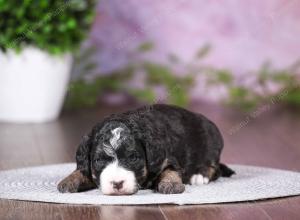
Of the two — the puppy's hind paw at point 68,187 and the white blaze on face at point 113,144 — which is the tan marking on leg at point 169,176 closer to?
the white blaze on face at point 113,144

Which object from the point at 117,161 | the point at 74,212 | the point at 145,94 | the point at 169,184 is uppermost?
the point at 145,94

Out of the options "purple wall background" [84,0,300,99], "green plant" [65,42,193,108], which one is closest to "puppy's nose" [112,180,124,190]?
"green plant" [65,42,193,108]

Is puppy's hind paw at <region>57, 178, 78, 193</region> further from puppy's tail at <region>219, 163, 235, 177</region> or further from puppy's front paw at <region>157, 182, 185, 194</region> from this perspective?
puppy's tail at <region>219, 163, 235, 177</region>

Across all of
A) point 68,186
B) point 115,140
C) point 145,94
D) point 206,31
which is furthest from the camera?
point 206,31

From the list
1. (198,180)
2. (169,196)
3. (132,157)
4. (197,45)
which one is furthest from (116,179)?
(197,45)

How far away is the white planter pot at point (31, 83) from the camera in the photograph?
25.1 ft

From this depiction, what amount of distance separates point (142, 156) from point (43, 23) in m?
3.56

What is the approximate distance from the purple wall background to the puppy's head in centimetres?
507

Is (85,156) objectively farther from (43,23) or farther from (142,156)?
(43,23)

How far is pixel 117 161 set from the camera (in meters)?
4.11

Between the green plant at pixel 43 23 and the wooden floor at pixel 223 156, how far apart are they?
0.74 metres

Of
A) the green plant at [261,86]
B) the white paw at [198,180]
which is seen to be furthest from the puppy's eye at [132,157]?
the green plant at [261,86]

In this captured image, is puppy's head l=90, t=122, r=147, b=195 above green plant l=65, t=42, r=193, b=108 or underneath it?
underneath

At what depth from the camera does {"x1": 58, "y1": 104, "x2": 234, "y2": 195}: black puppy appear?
13.5 feet
